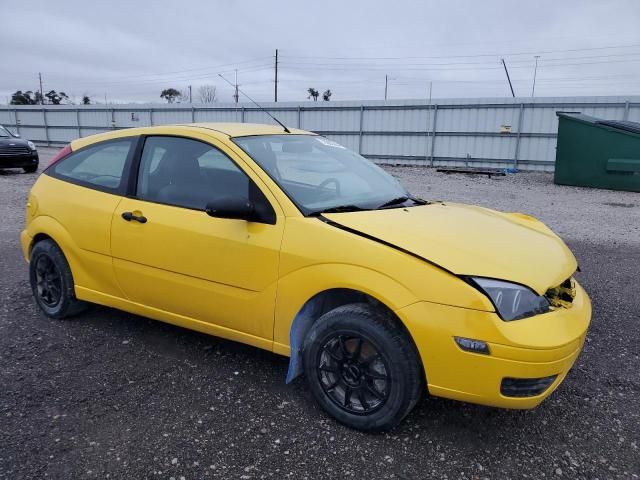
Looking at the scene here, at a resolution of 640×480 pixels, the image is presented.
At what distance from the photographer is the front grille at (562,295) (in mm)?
2615

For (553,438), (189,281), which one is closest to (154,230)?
(189,281)

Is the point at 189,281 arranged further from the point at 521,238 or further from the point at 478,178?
the point at 478,178

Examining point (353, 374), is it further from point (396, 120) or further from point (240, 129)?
point (396, 120)

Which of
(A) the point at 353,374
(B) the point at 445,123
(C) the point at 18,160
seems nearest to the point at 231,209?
(A) the point at 353,374

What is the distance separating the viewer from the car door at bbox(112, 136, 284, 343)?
2.87 meters

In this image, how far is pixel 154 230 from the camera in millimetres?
3232

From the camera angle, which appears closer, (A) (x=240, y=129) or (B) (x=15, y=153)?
(A) (x=240, y=129)

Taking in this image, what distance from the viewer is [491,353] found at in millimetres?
2270

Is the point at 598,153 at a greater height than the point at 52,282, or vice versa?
the point at 598,153

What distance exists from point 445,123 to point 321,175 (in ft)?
57.0

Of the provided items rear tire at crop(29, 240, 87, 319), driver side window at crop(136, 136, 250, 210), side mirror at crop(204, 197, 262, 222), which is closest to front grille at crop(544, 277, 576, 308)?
side mirror at crop(204, 197, 262, 222)

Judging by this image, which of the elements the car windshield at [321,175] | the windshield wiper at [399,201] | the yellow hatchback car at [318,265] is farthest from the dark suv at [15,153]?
the windshield wiper at [399,201]

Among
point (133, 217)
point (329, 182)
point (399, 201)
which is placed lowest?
point (133, 217)

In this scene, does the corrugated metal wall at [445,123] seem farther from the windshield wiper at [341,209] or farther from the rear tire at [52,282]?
the rear tire at [52,282]
